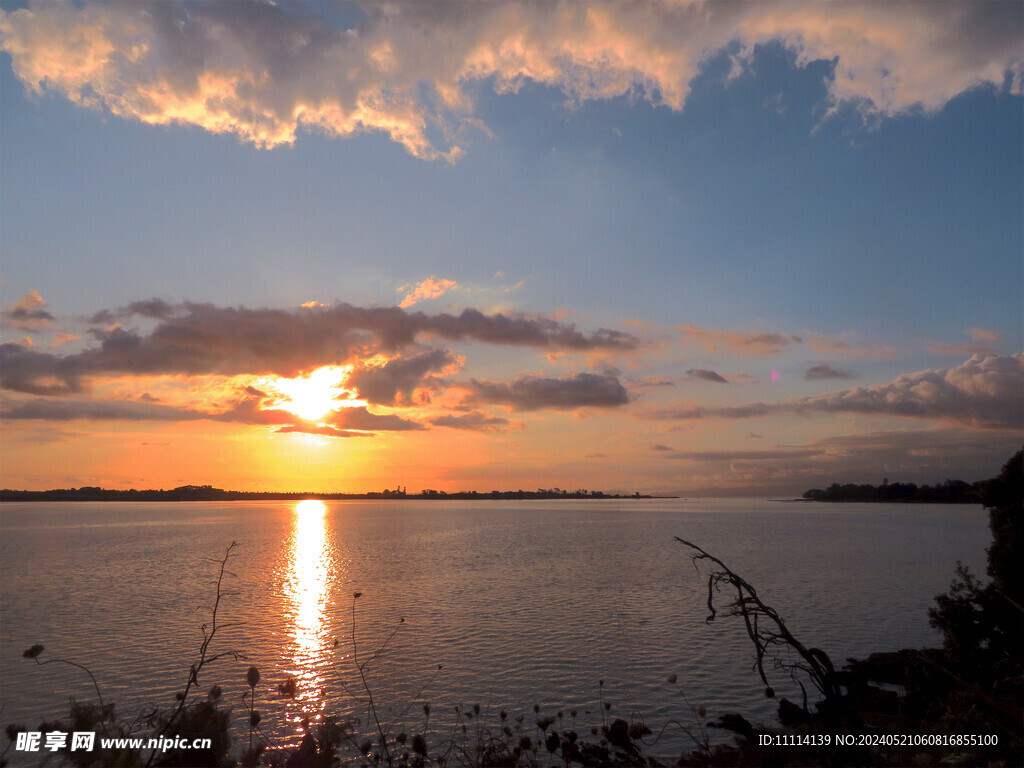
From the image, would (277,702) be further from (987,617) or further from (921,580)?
(921,580)

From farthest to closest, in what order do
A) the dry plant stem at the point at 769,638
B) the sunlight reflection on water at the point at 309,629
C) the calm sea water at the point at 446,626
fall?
the calm sea water at the point at 446,626
the sunlight reflection on water at the point at 309,629
the dry plant stem at the point at 769,638

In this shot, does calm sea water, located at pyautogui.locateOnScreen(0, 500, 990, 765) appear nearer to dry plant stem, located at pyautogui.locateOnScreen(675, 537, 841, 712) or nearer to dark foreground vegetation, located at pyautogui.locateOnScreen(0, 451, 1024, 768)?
dark foreground vegetation, located at pyautogui.locateOnScreen(0, 451, 1024, 768)

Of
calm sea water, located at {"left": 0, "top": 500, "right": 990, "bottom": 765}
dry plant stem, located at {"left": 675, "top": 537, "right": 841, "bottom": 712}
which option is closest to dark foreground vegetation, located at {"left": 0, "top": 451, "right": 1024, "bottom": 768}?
calm sea water, located at {"left": 0, "top": 500, "right": 990, "bottom": 765}

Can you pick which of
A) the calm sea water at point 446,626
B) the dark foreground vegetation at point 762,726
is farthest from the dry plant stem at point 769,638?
the calm sea water at point 446,626

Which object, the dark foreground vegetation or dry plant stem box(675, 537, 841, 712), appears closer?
dry plant stem box(675, 537, 841, 712)

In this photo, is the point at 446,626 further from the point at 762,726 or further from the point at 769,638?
the point at 769,638

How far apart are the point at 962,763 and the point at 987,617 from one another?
57.8ft

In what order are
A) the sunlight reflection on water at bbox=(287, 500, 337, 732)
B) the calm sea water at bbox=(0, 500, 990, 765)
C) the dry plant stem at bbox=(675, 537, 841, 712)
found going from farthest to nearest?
the calm sea water at bbox=(0, 500, 990, 765) < the sunlight reflection on water at bbox=(287, 500, 337, 732) < the dry plant stem at bbox=(675, 537, 841, 712)

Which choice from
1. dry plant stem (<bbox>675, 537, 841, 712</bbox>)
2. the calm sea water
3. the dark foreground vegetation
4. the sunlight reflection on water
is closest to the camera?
dry plant stem (<bbox>675, 537, 841, 712</bbox>)

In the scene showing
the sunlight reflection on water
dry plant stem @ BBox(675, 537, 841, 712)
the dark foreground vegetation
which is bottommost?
the sunlight reflection on water

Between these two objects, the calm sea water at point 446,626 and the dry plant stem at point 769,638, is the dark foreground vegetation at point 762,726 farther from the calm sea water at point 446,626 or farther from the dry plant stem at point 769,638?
the dry plant stem at point 769,638

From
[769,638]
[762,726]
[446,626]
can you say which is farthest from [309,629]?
[769,638]

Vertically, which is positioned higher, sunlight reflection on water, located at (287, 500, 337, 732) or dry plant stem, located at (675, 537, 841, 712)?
dry plant stem, located at (675, 537, 841, 712)

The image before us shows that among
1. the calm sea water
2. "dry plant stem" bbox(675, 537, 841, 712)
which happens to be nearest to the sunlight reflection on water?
the calm sea water
